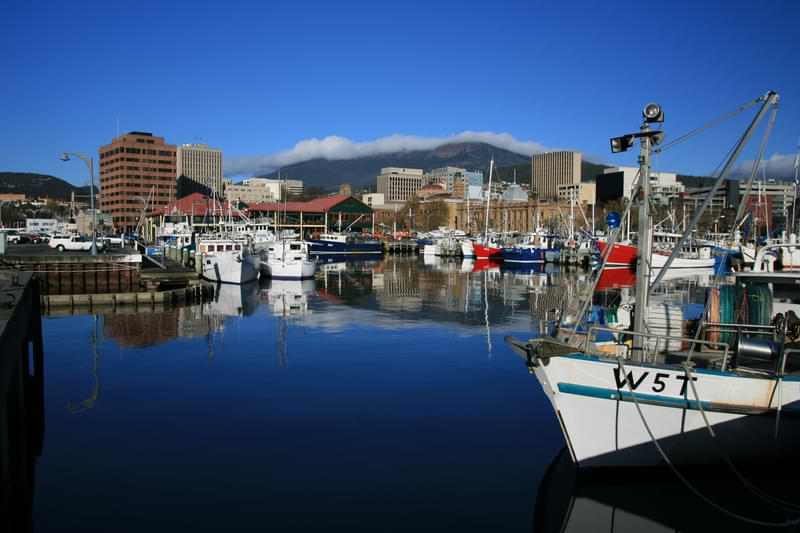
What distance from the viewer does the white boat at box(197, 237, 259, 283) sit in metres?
55.1

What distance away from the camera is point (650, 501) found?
40.6 feet

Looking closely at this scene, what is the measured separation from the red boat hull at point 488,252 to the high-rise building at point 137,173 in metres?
116

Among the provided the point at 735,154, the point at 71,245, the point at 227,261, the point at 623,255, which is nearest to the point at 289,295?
the point at 227,261

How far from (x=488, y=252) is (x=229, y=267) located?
51474mm

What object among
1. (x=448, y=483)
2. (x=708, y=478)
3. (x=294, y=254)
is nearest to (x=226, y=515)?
(x=448, y=483)

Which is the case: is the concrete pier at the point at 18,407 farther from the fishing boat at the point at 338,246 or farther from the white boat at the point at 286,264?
the fishing boat at the point at 338,246

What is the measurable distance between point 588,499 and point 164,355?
57.9ft

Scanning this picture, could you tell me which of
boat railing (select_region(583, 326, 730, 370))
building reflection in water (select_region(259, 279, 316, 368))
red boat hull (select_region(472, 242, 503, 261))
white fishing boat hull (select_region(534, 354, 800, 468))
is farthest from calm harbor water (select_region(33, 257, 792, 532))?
red boat hull (select_region(472, 242, 503, 261))

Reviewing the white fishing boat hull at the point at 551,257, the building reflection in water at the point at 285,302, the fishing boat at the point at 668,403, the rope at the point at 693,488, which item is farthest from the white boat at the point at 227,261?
the white fishing boat hull at the point at 551,257

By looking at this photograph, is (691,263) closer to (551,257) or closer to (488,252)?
(551,257)

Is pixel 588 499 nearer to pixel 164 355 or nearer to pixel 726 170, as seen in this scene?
pixel 726 170

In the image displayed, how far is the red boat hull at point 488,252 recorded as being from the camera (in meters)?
98.5

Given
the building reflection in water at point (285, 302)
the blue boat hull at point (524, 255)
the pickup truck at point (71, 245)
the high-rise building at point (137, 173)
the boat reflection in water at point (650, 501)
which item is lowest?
the boat reflection in water at point (650, 501)

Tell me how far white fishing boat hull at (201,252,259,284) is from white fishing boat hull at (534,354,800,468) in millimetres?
44636
